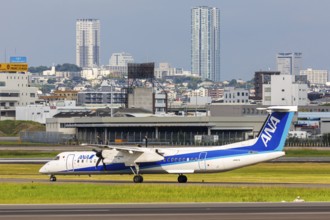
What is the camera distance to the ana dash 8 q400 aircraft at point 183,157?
71.0m

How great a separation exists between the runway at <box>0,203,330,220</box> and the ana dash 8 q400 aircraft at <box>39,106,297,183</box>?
17.9 metres

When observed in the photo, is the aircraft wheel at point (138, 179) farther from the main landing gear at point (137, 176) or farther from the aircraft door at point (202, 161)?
the aircraft door at point (202, 161)

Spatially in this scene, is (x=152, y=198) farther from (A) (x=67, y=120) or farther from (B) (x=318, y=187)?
(A) (x=67, y=120)

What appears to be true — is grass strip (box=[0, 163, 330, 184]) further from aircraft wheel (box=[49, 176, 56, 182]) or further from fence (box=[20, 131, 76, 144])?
fence (box=[20, 131, 76, 144])

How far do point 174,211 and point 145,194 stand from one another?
1137cm

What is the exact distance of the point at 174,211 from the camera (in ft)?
162

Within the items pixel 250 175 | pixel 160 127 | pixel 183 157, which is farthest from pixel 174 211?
pixel 160 127

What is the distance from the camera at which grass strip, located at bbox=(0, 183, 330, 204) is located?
188 feet

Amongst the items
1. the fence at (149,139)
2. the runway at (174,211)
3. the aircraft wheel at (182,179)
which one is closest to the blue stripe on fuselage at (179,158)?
the aircraft wheel at (182,179)

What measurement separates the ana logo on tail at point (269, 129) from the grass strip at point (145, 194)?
7173 mm

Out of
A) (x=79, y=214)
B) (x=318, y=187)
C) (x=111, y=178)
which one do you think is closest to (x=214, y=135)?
(x=111, y=178)

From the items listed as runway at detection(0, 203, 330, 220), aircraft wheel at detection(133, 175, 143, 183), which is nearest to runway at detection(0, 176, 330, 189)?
aircraft wheel at detection(133, 175, 143, 183)

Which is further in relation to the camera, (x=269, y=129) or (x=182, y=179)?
(x=182, y=179)

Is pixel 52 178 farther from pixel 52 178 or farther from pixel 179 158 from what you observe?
pixel 179 158
